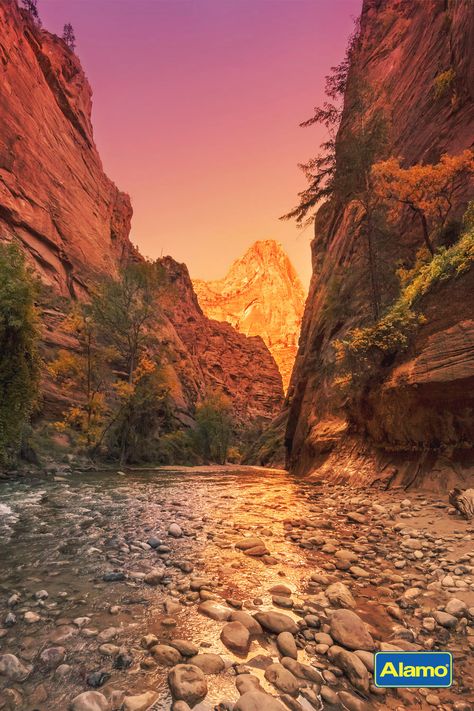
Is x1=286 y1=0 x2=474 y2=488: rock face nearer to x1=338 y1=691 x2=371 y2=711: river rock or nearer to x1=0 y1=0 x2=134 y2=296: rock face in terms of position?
x1=338 y1=691 x2=371 y2=711: river rock

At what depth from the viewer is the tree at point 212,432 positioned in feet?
160

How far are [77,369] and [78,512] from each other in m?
17.0

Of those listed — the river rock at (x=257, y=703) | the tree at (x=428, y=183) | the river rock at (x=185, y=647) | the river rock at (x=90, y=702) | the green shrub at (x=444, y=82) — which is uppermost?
the green shrub at (x=444, y=82)

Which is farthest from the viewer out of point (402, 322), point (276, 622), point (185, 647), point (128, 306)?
point (128, 306)

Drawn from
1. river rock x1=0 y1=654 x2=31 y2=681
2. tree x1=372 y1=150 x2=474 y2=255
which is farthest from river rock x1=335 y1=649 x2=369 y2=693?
tree x1=372 y1=150 x2=474 y2=255

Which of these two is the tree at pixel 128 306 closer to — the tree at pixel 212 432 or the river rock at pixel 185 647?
the river rock at pixel 185 647

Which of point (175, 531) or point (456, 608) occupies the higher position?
point (456, 608)

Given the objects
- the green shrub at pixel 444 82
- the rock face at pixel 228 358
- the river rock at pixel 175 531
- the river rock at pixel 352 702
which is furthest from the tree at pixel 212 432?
the river rock at pixel 352 702

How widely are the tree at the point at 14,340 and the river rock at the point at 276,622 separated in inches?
419

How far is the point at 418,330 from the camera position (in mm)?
10141

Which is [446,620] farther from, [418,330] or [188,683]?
[418,330]

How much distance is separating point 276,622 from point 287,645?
11.8 inches

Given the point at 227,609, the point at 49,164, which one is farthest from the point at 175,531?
the point at 49,164

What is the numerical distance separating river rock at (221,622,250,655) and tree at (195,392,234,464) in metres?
45.4
